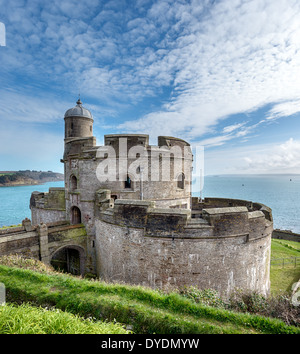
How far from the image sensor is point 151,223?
29.7 feet

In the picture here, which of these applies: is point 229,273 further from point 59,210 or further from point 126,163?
point 59,210

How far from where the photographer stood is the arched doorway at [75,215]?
14133mm

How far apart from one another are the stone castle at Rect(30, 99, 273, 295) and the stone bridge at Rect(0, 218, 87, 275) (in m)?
0.18

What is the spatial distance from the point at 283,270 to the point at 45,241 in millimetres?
17423

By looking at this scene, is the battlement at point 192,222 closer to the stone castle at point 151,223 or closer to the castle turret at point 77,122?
the stone castle at point 151,223

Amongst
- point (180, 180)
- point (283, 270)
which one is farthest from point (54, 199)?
point (283, 270)

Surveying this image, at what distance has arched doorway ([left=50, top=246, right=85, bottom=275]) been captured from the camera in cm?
1409

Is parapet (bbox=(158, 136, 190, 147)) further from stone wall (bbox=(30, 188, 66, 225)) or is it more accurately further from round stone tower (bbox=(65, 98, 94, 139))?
stone wall (bbox=(30, 188, 66, 225))

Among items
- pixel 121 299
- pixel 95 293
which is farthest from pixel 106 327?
pixel 95 293

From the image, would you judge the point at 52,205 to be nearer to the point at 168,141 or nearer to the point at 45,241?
the point at 45,241

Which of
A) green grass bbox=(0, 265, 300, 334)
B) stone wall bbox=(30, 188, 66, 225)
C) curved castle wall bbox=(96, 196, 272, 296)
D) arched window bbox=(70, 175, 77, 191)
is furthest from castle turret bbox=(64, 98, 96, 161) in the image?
green grass bbox=(0, 265, 300, 334)

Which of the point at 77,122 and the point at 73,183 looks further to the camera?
the point at 77,122

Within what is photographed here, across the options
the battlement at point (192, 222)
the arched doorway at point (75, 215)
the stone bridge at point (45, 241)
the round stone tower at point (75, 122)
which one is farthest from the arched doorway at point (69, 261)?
the round stone tower at point (75, 122)
